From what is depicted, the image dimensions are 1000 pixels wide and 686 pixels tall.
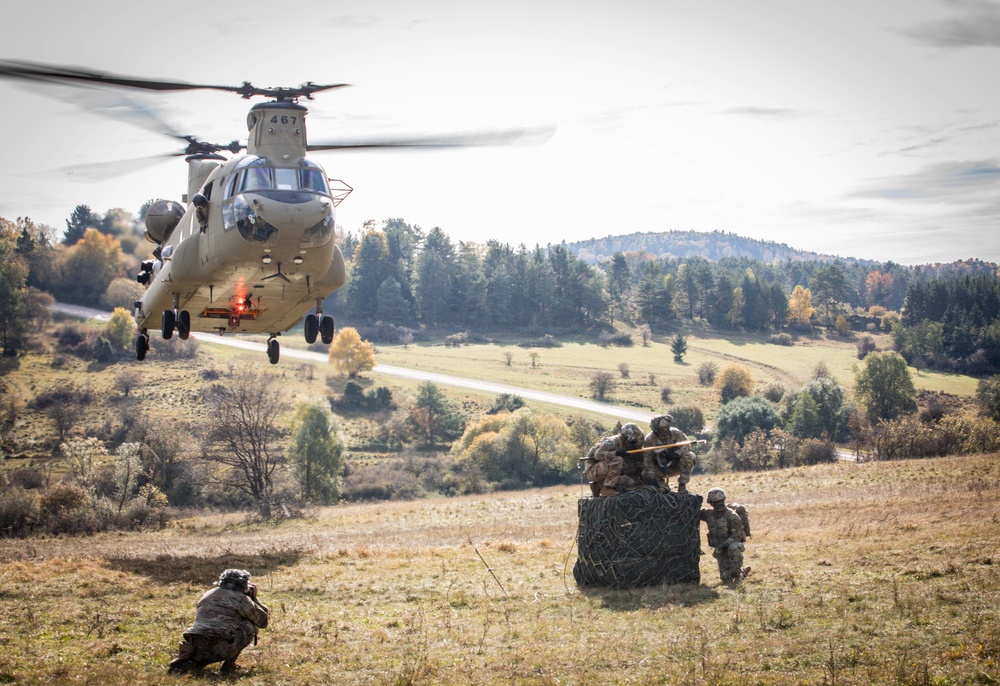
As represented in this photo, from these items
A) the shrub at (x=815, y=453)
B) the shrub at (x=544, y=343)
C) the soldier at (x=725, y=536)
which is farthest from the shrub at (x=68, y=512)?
the shrub at (x=544, y=343)

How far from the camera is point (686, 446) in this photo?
18.9 m

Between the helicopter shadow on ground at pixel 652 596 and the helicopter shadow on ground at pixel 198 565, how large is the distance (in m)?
8.46

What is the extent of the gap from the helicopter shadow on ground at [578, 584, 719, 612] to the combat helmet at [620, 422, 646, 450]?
9.29 ft

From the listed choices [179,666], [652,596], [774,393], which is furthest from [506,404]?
[179,666]

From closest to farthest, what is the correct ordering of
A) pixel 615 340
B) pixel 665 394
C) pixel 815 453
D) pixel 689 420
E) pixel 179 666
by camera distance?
1. pixel 179 666
2. pixel 815 453
3. pixel 689 420
4. pixel 665 394
5. pixel 615 340

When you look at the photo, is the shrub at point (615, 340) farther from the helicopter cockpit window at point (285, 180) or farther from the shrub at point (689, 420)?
the helicopter cockpit window at point (285, 180)

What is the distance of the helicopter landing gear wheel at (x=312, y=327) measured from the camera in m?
25.5

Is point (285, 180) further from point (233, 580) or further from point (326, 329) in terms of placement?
point (233, 580)

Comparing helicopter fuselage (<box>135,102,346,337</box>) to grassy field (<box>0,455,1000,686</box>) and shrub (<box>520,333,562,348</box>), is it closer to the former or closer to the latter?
grassy field (<box>0,455,1000,686</box>)

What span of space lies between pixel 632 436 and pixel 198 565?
38.5 ft

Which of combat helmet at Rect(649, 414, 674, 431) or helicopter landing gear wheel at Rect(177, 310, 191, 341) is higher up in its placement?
helicopter landing gear wheel at Rect(177, 310, 191, 341)

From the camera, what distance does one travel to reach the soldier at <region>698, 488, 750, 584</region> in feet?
58.4

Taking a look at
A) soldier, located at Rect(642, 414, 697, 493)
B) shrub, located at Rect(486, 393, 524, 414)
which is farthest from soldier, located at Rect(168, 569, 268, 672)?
shrub, located at Rect(486, 393, 524, 414)

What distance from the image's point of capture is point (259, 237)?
65.7 ft
